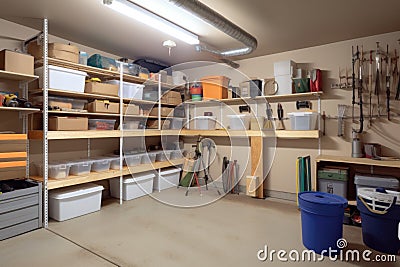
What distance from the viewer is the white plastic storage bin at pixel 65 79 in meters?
2.89

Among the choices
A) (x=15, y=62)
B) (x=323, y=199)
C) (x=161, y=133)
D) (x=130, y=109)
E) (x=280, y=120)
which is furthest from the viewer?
(x=161, y=133)

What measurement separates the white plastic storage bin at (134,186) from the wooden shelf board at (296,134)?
2.22 metres

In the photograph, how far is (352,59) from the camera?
3.42 meters

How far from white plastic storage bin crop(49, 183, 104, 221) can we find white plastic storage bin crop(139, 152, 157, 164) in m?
1.00

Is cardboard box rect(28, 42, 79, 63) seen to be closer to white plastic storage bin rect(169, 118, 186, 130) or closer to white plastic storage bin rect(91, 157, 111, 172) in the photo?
white plastic storage bin rect(91, 157, 111, 172)

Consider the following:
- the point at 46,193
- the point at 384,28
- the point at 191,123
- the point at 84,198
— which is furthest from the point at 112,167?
the point at 384,28

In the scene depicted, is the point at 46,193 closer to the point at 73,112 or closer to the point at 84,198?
the point at 84,198

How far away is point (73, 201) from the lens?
3.06m

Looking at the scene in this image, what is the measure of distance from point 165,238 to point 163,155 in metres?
2.20

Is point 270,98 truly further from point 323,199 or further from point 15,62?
point 15,62

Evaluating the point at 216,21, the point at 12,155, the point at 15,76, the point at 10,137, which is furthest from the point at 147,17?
the point at 12,155

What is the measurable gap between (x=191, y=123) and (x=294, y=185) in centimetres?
229

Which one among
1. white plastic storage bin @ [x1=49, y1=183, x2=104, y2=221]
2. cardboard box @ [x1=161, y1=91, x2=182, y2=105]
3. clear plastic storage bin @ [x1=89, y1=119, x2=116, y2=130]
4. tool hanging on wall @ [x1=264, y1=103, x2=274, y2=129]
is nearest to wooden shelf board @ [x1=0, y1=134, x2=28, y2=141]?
white plastic storage bin @ [x1=49, y1=183, x2=104, y2=221]

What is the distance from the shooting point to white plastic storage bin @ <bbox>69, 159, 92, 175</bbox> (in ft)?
10.6
